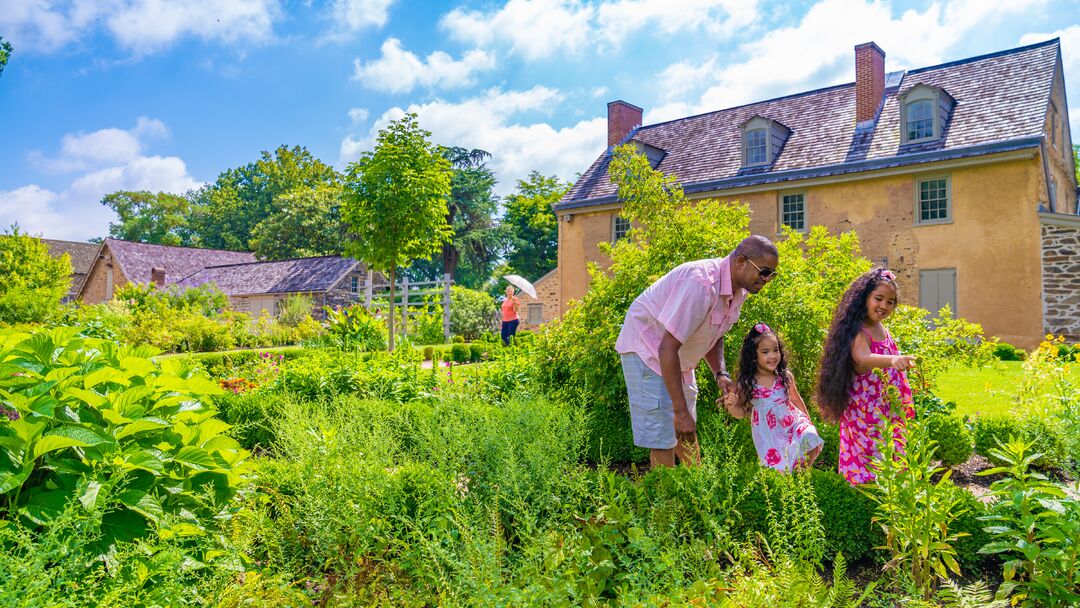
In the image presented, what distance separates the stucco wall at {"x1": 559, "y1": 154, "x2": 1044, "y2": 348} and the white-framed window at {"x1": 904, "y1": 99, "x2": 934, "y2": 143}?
1089mm

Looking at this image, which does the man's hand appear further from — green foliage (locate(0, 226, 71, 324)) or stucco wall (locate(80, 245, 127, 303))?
stucco wall (locate(80, 245, 127, 303))

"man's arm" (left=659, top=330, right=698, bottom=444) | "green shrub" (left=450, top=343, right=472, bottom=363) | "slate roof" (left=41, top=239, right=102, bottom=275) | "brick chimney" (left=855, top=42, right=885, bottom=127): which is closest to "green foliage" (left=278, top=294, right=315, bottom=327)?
"green shrub" (left=450, top=343, right=472, bottom=363)

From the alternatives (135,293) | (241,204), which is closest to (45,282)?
(135,293)

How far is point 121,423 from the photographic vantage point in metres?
2.53

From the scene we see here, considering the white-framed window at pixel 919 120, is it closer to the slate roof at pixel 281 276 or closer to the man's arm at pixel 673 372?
the man's arm at pixel 673 372

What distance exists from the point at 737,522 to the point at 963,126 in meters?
16.8

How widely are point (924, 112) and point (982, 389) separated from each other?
10.2 meters

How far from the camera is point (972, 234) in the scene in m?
16.0

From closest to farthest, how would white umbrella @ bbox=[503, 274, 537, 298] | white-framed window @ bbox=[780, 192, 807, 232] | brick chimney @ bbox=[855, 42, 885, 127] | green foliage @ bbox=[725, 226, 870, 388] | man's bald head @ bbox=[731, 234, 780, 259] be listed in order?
1. man's bald head @ bbox=[731, 234, 780, 259]
2. green foliage @ bbox=[725, 226, 870, 388]
3. brick chimney @ bbox=[855, 42, 885, 127]
4. white-framed window @ bbox=[780, 192, 807, 232]
5. white umbrella @ bbox=[503, 274, 537, 298]

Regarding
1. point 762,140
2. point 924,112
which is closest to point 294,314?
point 762,140

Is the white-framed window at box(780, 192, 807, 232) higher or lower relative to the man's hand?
higher

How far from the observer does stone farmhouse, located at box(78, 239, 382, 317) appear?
104 ft

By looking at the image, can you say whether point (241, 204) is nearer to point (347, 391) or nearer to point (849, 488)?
point (347, 391)

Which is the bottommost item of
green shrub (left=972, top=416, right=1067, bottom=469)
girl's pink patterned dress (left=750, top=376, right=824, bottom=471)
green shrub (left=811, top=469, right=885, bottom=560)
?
green shrub (left=811, top=469, right=885, bottom=560)
